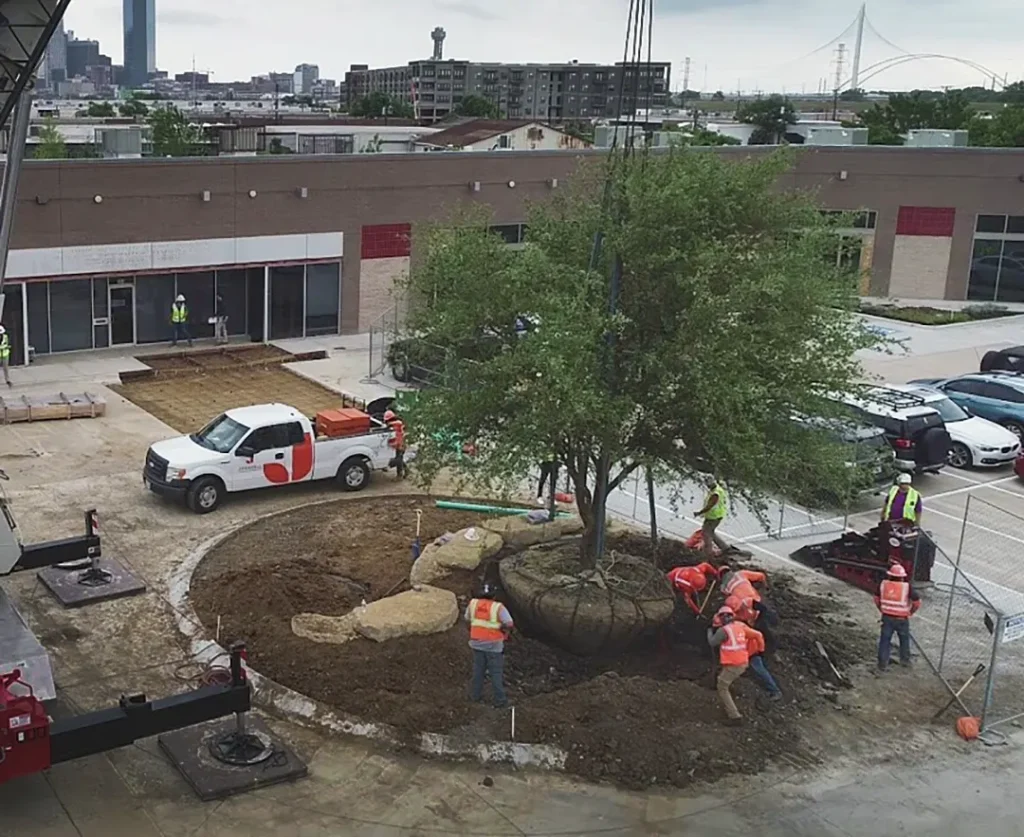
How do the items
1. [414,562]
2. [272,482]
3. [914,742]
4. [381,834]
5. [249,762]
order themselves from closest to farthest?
[381,834] < [249,762] < [914,742] < [414,562] < [272,482]

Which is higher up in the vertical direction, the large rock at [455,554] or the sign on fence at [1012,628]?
the sign on fence at [1012,628]

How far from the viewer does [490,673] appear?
13156 millimetres

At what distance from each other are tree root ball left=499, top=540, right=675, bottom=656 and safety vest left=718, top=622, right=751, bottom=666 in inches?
61.9

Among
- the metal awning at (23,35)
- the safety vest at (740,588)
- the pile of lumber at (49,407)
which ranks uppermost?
the metal awning at (23,35)

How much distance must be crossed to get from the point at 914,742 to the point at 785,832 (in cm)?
261

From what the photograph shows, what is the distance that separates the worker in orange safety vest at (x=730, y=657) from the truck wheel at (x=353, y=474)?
31.3ft

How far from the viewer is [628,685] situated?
44.4ft

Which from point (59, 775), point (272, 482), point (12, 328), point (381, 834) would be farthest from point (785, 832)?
point (12, 328)

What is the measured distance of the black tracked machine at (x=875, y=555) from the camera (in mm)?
17250

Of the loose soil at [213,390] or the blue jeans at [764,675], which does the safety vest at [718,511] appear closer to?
the blue jeans at [764,675]

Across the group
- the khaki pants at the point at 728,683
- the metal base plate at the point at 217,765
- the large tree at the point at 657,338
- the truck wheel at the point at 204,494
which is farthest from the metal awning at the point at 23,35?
the khaki pants at the point at 728,683

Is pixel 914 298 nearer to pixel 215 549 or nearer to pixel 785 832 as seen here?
pixel 215 549

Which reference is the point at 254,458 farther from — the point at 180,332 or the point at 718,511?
the point at 180,332

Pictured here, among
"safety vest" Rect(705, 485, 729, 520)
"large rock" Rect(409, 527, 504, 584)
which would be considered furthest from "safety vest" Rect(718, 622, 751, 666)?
"large rock" Rect(409, 527, 504, 584)
